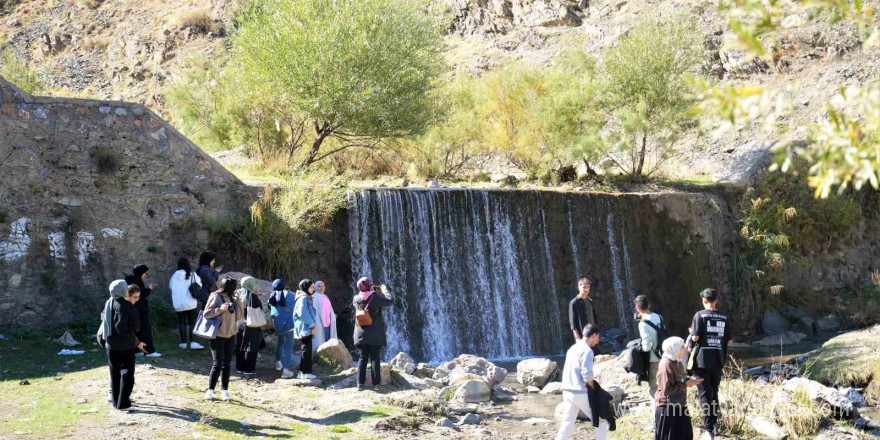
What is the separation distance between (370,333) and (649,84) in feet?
52.0

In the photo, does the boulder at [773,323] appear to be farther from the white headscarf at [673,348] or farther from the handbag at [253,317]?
the white headscarf at [673,348]

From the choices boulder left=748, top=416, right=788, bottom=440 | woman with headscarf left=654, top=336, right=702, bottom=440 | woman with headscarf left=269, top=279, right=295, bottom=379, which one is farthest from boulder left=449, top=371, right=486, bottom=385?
woman with headscarf left=654, top=336, right=702, bottom=440

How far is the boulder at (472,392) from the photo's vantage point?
12.3m

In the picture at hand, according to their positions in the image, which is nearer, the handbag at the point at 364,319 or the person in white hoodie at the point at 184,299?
the handbag at the point at 364,319

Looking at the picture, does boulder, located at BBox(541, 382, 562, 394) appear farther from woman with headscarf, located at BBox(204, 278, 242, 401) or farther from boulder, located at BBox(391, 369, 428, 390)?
woman with headscarf, located at BBox(204, 278, 242, 401)

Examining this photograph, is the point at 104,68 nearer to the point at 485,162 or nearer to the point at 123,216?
the point at 485,162

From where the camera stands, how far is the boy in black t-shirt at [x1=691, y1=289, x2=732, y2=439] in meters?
8.98

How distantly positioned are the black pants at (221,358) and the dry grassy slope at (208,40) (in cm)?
2719

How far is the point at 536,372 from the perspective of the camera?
14203 millimetres

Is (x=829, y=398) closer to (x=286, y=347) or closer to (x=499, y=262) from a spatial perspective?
(x=286, y=347)

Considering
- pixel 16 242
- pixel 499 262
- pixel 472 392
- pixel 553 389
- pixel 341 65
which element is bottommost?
pixel 553 389

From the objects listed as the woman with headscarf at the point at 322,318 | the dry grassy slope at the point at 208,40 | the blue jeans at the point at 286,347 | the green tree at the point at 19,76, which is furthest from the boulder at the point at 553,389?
the green tree at the point at 19,76

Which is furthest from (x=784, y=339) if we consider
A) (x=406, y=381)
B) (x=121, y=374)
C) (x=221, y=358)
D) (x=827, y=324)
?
(x=121, y=374)

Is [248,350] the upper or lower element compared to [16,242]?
lower
